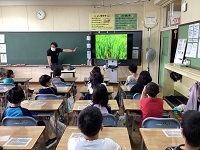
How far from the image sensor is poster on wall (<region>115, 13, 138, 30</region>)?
659cm

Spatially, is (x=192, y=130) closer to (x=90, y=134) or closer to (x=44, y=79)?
(x=90, y=134)

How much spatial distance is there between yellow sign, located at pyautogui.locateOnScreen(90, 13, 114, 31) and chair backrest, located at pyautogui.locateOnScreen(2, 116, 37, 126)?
5.02 m

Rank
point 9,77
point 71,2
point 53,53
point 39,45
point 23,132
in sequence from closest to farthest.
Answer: point 23,132
point 9,77
point 53,53
point 71,2
point 39,45

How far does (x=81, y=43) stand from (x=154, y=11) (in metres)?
2.57

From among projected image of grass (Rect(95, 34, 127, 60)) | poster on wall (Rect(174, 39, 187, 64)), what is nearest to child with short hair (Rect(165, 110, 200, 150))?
poster on wall (Rect(174, 39, 187, 64))

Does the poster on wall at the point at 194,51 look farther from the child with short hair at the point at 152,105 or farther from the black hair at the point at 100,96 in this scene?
the black hair at the point at 100,96

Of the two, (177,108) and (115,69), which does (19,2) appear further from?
(177,108)

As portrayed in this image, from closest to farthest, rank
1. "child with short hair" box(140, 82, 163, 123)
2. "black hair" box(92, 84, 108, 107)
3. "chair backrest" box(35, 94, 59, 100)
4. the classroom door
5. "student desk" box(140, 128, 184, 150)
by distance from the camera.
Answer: "student desk" box(140, 128, 184, 150) → "black hair" box(92, 84, 108, 107) → "child with short hair" box(140, 82, 163, 123) → "chair backrest" box(35, 94, 59, 100) → the classroom door

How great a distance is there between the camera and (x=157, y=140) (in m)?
1.73

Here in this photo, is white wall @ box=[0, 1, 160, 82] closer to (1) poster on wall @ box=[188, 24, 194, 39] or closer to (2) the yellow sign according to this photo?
(2) the yellow sign

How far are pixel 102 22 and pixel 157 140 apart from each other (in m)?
5.45

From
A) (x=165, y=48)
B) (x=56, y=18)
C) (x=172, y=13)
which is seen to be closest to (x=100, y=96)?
(x=172, y=13)

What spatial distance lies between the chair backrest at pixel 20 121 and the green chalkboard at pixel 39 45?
15.8 feet

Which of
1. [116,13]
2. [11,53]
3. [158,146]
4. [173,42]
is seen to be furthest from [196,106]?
[11,53]
